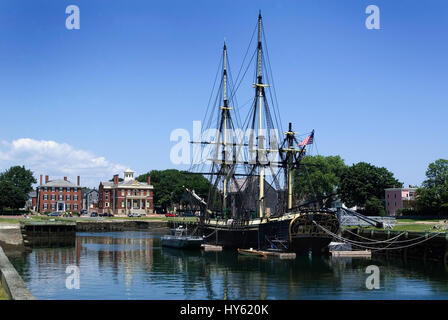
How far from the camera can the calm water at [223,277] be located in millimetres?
31344

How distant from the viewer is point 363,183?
124312 mm

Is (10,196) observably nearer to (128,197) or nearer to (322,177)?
(128,197)

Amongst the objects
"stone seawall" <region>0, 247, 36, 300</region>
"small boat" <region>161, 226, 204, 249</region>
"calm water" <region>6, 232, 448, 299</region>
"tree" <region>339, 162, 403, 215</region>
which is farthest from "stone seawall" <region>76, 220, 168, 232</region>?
"stone seawall" <region>0, 247, 36, 300</region>

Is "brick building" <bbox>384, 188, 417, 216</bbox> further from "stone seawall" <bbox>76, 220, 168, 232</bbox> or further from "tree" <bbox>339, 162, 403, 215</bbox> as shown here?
"stone seawall" <bbox>76, 220, 168, 232</bbox>

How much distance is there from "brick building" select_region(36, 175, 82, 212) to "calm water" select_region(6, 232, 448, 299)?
10233 cm

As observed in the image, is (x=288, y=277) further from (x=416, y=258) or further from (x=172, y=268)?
(x=416, y=258)

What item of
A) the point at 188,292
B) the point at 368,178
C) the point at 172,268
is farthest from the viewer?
the point at 368,178

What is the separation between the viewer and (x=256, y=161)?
72125 mm

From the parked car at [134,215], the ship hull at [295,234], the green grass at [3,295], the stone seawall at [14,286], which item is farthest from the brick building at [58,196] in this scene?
the green grass at [3,295]

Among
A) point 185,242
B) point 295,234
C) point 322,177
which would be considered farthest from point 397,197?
point 295,234

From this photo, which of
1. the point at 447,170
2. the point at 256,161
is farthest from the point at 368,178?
the point at 256,161

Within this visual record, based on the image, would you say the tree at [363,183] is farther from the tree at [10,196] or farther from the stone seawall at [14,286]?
the stone seawall at [14,286]
